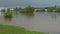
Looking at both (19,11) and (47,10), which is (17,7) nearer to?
(19,11)

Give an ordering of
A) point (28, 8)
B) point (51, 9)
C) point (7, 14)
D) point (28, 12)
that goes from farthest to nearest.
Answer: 1. point (51, 9)
2. point (28, 12)
3. point (28, 8)
4. point (7, 14)

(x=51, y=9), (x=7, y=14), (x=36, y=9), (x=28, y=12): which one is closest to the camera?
(x=7, y=14)

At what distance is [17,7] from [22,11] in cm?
527

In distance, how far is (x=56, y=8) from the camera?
5656cm

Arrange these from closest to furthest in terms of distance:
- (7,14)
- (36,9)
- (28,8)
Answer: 1. (7,14)
2. (28,8)
3. (36,9)

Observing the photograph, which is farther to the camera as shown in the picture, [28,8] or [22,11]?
[22,11]

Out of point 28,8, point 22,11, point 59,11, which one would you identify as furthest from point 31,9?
point 59,11

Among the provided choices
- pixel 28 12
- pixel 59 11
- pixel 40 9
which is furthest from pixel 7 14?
pixel 40 9

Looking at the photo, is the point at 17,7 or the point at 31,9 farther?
the point at 17,7

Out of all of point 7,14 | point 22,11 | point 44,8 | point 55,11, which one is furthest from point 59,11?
point 7,14

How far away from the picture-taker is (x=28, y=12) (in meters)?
53.2

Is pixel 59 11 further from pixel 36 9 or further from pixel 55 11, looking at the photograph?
pixel 36 9

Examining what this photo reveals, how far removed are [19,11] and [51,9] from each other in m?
9.55

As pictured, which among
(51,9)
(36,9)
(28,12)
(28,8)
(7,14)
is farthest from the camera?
(36,9)
